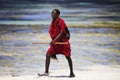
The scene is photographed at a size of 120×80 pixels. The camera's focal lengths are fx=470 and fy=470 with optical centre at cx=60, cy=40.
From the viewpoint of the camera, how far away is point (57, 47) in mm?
9391

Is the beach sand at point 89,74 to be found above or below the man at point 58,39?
below

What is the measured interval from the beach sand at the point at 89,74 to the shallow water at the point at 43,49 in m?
0.56

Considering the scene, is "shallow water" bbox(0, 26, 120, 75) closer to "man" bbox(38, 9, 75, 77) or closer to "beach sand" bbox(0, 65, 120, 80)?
"beach sand" bbox(0, 65, 120, 80)

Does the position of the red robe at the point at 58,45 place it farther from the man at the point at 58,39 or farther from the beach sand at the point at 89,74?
the beach sand at the point at 89,74

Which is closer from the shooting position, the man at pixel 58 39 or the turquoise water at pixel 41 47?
the man at pixel 58 39

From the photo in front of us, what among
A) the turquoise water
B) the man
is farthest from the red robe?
the turquoise water

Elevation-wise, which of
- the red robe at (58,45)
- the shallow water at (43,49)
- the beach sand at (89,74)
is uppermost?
the red robe at (58,45)

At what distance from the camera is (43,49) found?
47.4 ft

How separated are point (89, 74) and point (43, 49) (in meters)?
4.70

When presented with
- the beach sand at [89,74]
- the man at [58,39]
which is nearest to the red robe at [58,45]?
the man at [58,39]

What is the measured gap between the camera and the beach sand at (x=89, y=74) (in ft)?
30.4

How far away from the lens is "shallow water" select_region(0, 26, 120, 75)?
38.3ft

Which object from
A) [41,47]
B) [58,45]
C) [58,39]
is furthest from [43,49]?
[58,39]

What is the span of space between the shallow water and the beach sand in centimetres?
56
